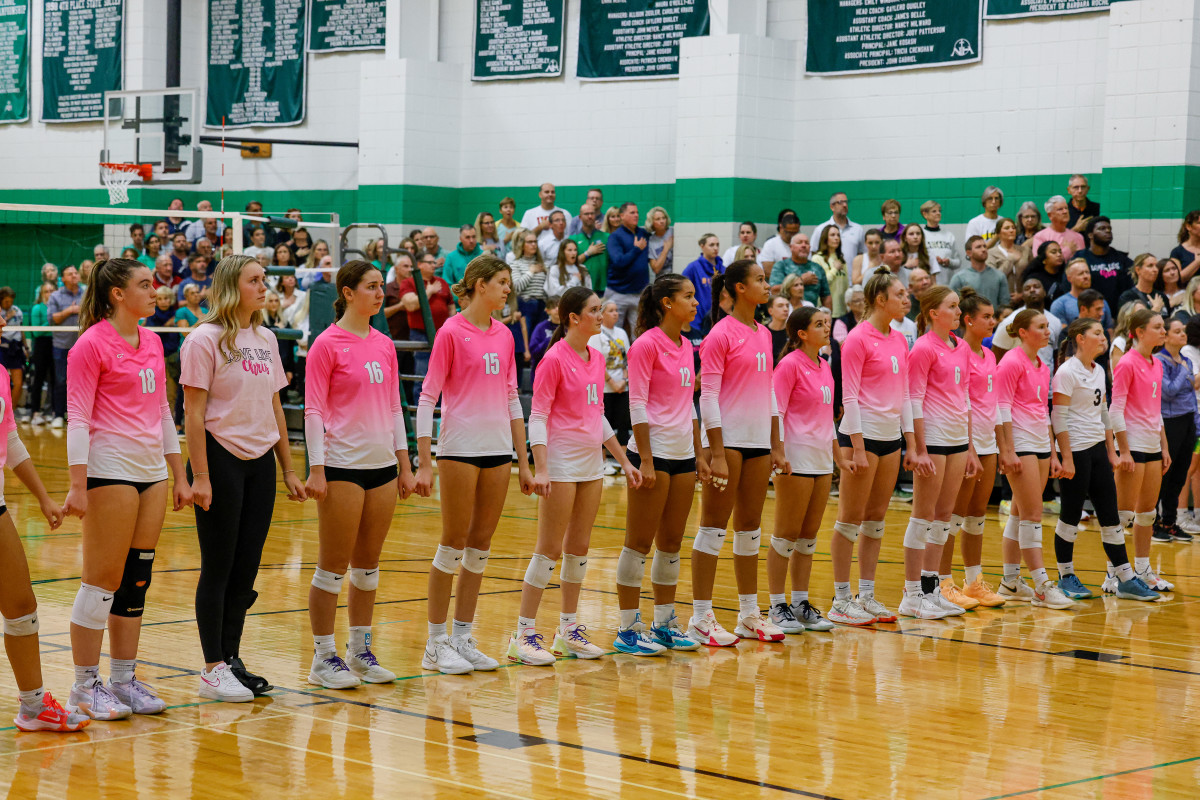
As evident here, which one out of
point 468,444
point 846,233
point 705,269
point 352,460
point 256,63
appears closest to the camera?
point 352,460

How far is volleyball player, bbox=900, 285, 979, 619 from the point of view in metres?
8.19

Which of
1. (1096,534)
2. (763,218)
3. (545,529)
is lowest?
(1096,534)

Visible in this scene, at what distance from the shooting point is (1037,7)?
1528cm

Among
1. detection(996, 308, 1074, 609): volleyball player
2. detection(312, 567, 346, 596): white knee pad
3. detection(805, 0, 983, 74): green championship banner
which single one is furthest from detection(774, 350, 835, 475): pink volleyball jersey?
detection(805, 0, 983, 74): green championship banner

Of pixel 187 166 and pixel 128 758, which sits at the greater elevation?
pixel 187 166

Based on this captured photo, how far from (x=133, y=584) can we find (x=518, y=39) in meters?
14.8

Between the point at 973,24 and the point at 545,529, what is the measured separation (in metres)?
11.1

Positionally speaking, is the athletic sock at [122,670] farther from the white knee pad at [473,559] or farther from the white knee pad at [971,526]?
the white knee pad at [971,526]

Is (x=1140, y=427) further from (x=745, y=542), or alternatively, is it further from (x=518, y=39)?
(x=518, y=39)

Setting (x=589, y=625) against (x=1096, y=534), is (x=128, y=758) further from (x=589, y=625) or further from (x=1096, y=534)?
(x=1096, y=534)

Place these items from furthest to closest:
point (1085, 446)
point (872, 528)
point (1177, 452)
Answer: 1. point (1177, 452)
2. point (1085, 446)
3. point (872, 528)

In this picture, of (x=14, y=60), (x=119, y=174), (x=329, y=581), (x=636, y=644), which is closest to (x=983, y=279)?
(x=636, y=644)

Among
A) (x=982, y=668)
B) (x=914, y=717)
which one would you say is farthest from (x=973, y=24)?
(x=914, y=717)

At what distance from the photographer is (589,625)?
25.3 ft
